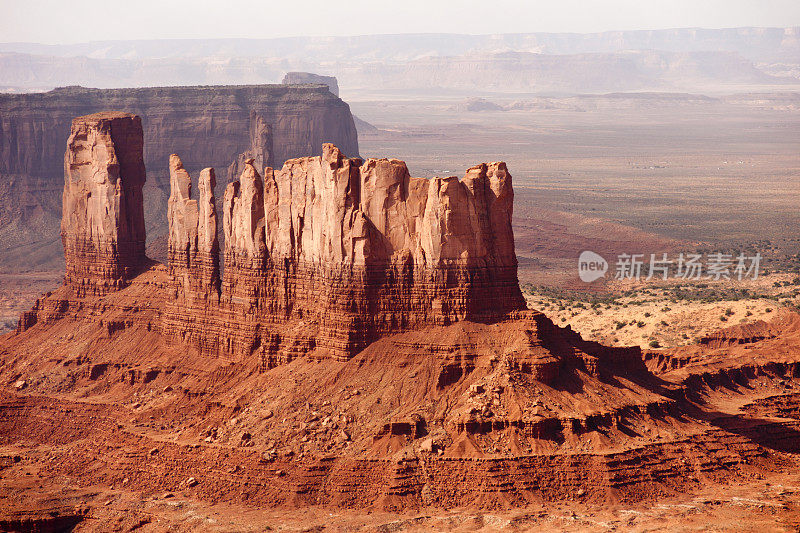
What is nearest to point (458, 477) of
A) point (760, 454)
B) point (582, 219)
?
point (760, 454)

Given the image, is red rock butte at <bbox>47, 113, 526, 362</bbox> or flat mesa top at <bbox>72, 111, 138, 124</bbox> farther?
flat mesa top at <bbox>72, 111, 138, 124</bbox>

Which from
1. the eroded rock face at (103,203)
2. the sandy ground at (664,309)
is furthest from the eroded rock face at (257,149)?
the eroded rock face at (103,203)

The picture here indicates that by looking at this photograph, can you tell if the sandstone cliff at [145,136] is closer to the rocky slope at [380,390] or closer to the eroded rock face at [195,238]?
the eroded rock face at [195,238]

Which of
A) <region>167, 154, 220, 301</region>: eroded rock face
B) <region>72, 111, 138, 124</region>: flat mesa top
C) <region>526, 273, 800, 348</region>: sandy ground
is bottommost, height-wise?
<region>526, 273, 800, 348</region>: sandy ground

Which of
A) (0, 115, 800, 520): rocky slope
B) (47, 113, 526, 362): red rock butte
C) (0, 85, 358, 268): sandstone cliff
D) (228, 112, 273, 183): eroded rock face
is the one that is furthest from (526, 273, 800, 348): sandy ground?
(0, 85, 358, 268): sandstone cliff

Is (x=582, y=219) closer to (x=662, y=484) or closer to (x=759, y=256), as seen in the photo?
→ (x=759, y=256)

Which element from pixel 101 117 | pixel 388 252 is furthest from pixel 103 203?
pixel 388 252

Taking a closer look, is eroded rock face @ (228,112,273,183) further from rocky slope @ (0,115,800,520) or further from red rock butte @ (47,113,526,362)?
rocky slope @ (0,115,800,520)
